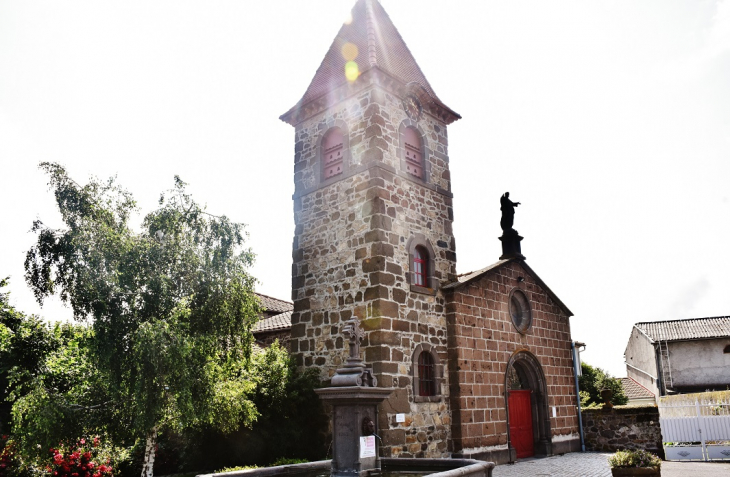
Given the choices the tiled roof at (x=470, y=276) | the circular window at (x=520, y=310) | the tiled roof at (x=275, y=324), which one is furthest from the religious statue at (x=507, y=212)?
the tiled roof at (x=275, y=324)

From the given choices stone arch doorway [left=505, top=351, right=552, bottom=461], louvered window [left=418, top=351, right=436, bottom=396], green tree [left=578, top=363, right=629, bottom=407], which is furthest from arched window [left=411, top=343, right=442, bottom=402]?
green tree [left=578, top=363, right=629, bottom=407]

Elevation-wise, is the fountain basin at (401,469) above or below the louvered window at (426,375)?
below

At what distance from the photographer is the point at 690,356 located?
32312 mm

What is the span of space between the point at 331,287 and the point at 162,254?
490 centimetres

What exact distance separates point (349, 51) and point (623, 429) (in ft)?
49.3

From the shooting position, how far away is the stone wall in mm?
14258

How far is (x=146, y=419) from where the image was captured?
367 inches

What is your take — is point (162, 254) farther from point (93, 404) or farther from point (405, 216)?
point (405, 216)

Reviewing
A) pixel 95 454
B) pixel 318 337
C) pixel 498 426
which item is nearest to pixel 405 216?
pixel 318 337

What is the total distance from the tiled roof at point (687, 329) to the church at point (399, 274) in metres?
19.4

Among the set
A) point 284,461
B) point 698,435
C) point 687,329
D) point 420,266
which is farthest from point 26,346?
point 687,329

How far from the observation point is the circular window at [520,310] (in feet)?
57.6

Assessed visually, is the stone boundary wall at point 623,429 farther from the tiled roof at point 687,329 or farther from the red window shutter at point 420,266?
the tiled roof at point 687,329

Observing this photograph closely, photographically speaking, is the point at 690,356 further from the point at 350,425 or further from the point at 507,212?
the point at 350,425
